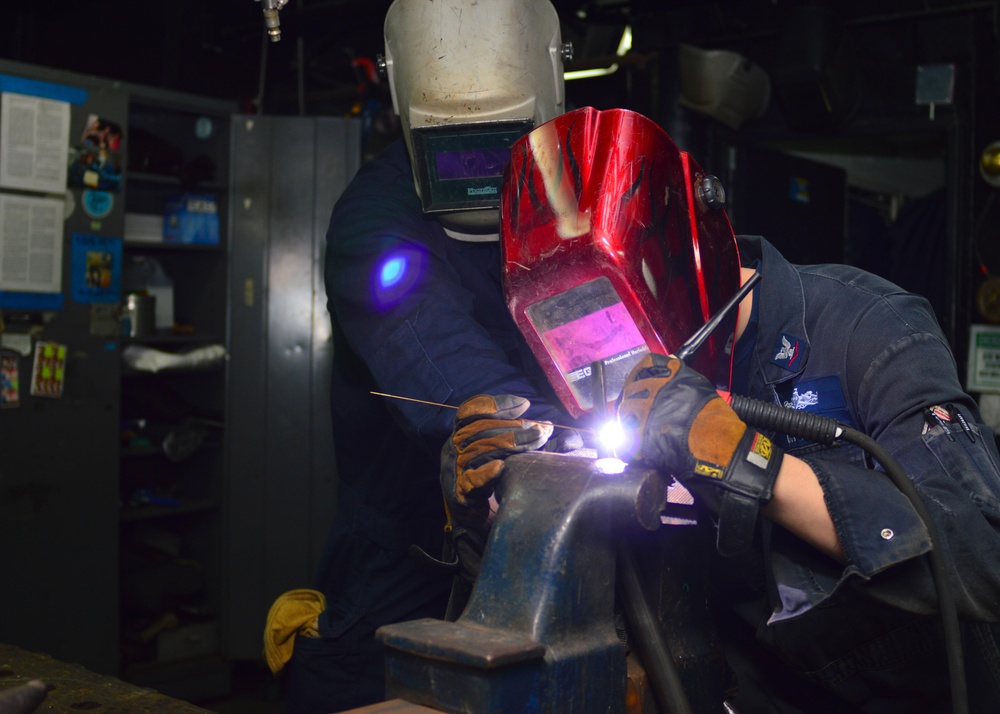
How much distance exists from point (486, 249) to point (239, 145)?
2.67m

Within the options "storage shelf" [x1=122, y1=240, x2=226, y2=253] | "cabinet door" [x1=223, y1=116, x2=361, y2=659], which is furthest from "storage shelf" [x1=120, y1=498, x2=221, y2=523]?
"storage shelf" [x1=122, y1=240, x2=226, y2=253]

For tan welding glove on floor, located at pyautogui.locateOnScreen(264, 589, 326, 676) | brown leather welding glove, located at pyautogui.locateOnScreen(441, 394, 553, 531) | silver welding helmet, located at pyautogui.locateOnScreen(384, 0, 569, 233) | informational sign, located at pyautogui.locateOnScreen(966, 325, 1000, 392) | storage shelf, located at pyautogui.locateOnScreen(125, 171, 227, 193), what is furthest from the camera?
storage shelf, located at pyautogui.locateOnScreen(125, 171, 227, 193)

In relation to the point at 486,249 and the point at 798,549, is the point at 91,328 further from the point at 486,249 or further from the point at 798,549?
the point at 798,549

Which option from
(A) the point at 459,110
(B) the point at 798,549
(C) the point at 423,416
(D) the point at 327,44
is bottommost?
(B) the point at 798,549

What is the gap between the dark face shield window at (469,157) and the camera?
1.58 metres

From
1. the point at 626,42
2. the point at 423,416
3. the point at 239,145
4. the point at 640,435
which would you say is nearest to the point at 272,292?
the point at 239,145

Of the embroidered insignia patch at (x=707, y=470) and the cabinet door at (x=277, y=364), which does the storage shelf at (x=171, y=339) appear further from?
the embroidered insignia patch at (x=707, y=470)

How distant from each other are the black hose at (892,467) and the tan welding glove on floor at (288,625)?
98cm

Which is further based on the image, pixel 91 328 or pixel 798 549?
pixel 91 328

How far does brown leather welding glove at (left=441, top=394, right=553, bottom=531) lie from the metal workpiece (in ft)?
0.24

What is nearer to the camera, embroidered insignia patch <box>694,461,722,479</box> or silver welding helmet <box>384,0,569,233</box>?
embroidered insignia patch <box>694,461,722,479</box>

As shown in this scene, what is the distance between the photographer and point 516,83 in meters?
1.58

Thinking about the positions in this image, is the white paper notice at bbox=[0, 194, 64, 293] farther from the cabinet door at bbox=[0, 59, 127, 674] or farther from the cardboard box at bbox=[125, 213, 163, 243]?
the cardboard box at bbox=[125, 213, 163, 243]

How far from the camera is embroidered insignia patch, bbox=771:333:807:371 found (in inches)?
56.8
